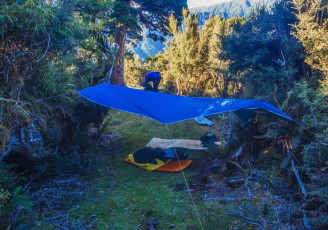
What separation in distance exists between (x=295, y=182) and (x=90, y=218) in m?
2.24

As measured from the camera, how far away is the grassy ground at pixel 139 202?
83.6 inches

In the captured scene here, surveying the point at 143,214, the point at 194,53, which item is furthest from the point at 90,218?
the point at 194,53

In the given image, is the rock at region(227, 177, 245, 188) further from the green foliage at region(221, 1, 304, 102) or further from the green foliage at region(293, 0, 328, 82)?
the green foliage at region(293, 0, 328, 82)

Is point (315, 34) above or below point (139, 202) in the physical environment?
above

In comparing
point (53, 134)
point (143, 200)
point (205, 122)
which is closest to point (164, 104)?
point (143, 200)

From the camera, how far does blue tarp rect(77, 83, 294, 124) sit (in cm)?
279

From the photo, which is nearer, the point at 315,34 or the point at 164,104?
the point at 315,34

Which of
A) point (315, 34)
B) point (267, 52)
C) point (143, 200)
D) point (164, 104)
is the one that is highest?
point (315, 34)

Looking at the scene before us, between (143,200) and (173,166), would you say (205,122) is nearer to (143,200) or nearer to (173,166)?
(173,166)

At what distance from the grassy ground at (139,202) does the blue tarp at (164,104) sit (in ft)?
3.04

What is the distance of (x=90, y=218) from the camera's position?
2184 millimetres

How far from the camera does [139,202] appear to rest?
8.28 ft

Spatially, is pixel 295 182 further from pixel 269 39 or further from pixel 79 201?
pixel 269 39

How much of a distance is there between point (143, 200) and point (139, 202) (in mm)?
63
